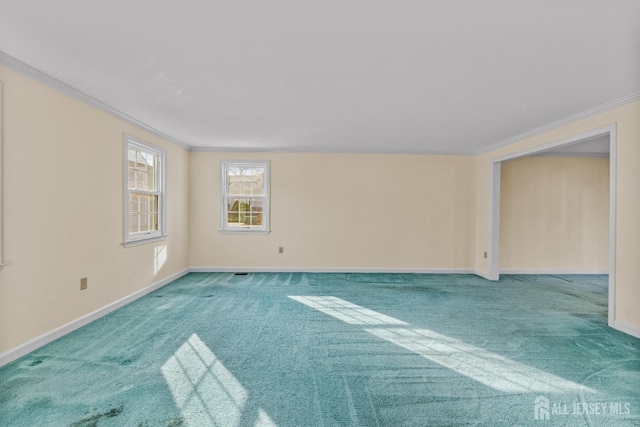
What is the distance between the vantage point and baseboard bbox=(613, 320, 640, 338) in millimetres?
3052

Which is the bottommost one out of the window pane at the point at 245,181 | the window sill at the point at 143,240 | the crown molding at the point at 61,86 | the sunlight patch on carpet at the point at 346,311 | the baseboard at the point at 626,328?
the sunlight patch on carpet at the point at 346,311

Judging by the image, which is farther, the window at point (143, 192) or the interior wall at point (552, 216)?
the interior wall at point (552, 216)

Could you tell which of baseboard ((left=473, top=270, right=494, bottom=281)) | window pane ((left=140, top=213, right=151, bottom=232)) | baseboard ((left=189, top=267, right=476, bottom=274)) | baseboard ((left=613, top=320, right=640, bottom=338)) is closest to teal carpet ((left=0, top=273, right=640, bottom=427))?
baseboard ((left=613, top=320, right=640, bottom=338))

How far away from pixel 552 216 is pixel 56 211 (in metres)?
7.76

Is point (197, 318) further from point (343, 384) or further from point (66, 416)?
point (343, 384)

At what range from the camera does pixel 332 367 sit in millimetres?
2395

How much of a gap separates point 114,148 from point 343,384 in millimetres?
3722

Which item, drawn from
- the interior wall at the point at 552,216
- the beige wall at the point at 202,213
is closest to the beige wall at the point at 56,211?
the beige wall at the point at 202,213

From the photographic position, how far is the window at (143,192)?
402 centimetres

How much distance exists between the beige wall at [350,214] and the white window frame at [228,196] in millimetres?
92

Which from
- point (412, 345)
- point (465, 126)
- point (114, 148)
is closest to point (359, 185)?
point (465, 126)

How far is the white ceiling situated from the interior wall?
2460 millimetres

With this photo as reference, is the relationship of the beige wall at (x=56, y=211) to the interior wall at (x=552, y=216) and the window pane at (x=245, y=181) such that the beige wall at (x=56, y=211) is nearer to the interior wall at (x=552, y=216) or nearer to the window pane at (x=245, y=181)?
the window pane at (x=245, y=181)

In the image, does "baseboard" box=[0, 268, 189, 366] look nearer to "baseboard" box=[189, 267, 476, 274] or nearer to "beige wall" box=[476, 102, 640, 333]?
"baseboard" box=[189, 267, 476, 274]
